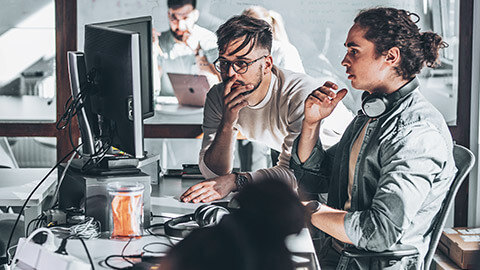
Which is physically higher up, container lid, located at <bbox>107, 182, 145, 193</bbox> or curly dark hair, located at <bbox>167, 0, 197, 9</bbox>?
curly dark hair, located at <bbox>167, 0, 197, 9</bbox>

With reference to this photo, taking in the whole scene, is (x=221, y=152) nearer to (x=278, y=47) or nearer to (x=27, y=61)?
(x=278, y=47)

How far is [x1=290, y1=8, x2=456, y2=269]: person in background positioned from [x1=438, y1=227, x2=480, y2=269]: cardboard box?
99 centimetres

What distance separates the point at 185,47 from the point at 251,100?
21.9 inches

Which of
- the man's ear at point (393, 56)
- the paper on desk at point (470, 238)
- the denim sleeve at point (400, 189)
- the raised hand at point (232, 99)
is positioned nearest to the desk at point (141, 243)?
the denim sleeve at point (400, 189)

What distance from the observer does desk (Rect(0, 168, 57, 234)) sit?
233 cm

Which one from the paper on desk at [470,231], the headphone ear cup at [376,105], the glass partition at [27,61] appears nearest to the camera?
the headphone ear cup at [376,105]

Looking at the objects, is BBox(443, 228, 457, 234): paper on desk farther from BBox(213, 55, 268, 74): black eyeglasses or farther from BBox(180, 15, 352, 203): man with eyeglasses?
BBox(213, 55, 268, 74): black eyeglasses

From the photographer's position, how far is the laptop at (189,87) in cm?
346

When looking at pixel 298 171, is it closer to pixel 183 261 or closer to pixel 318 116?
pixel 318 116

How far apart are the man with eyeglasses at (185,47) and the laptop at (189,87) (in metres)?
0.03

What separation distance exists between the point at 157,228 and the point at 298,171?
0.82 metres

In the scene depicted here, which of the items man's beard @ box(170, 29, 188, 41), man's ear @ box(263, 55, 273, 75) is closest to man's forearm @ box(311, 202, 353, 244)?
man's ear @ box(263, 55, 273, 75)

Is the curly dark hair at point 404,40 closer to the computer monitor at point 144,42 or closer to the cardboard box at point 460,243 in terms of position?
the computer monitor at point 144,42

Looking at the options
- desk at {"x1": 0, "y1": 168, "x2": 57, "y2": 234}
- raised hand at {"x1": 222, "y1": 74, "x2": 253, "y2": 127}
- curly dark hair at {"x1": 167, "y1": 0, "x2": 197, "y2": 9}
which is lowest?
desk at {"x1": 0, "y1": 168, "x2": 57, "y2": 234}
